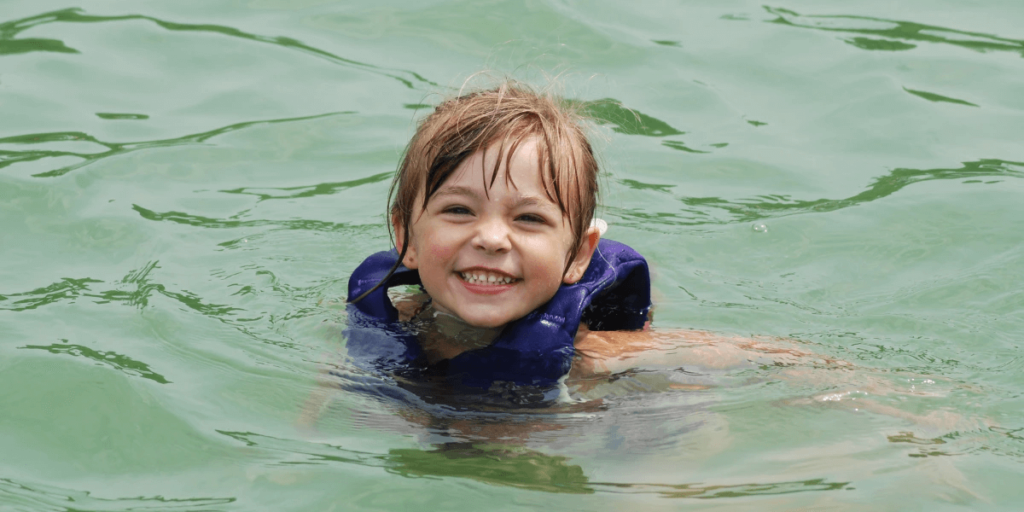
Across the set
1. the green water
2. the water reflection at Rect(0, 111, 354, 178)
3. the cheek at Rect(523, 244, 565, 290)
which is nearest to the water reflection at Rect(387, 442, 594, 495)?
the green water

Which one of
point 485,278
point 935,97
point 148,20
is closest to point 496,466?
point 485,278

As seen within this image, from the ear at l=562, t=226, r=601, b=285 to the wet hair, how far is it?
0.05 meters

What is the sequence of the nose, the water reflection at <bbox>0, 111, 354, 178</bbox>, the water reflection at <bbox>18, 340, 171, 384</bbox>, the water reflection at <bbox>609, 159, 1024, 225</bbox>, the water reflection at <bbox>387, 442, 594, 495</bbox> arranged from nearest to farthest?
the water reflection at <bbox>387, 442, 594, 495</bbox>
the nose
the water reflection at <bbox>18, 340, 171, 384</bbox>
the water reflection at <bbox>609, 159, 1024, 225</bbox>
the water reflection at <bbox>0, 111, 354, 178</bbox>

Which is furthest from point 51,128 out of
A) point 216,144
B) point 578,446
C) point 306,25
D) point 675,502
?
point 675,502

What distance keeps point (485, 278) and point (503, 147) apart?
43 centimetres

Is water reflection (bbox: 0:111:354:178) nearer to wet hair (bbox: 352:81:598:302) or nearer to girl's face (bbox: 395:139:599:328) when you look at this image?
wet hair (bbox: 352:81:598:302)

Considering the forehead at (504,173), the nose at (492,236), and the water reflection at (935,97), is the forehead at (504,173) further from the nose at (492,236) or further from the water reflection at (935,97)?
the water reflection at (935,97)

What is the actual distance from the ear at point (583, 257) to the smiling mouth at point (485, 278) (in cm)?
30

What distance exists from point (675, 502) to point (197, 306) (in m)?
2.22

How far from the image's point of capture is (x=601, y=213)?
5914 mm

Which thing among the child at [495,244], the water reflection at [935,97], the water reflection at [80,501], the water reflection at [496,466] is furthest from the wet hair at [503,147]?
the water reflection at [935,97]

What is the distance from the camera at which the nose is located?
3.68 metres

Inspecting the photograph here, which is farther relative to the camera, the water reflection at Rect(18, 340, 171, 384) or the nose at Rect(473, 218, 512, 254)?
the water reflection at Rect(18, 340, 171, 384)

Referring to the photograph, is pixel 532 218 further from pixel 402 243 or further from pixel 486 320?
pixel 402 243
